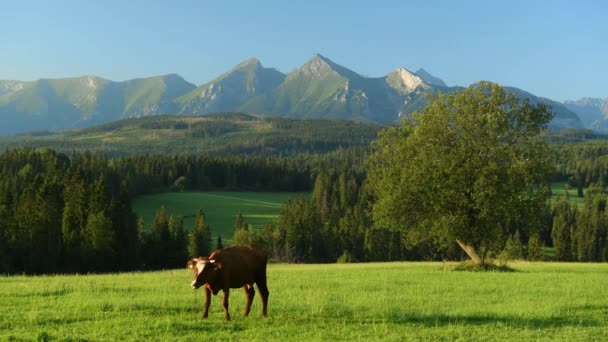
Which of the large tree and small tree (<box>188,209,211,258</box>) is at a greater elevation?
the large tree

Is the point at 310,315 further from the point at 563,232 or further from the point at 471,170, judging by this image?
the point at 563,232

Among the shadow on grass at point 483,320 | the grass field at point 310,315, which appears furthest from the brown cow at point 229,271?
the shadow on grass at point 483,320

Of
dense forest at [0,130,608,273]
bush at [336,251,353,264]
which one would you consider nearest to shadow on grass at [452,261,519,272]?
dense forest at [0,130,608,273]

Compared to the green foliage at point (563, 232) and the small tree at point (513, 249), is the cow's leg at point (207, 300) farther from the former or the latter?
the green foliage at point (563, 232)

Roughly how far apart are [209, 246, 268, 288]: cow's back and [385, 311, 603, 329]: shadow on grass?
4.30 metres

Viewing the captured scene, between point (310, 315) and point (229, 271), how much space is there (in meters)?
3.41

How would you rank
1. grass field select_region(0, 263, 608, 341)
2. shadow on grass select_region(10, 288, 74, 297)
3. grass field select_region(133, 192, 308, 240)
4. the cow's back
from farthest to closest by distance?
grass field select_region(133, 192, 308, 240) < shadow on grass select_region(10, 288, 74, 297) < the cow's back < grass field select_region(0, 263, 608, 341)

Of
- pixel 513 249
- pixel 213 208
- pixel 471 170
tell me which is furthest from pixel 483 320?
pixel 213 208

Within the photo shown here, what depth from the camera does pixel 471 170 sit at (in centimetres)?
4141

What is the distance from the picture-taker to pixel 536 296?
77.3ft

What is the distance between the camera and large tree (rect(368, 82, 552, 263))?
4103cm

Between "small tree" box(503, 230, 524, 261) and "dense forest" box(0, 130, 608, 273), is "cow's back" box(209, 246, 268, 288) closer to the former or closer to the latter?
"dense forest" box(0, 130, 608, 273)

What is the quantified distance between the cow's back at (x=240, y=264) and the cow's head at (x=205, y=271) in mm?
217

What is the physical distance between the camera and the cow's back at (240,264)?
1512 centimetres
